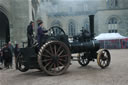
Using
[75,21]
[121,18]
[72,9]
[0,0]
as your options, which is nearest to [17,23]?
[0,0]

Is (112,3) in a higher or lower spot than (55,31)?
higher

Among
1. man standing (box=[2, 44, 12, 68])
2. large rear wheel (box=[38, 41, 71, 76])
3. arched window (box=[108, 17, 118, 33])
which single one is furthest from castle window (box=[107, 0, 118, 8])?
large rear wheel (box=[38, 41, 71, 76])

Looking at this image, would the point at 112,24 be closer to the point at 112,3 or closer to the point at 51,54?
the point at 112,3

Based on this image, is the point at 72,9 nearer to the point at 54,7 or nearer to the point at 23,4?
the point at 54,7

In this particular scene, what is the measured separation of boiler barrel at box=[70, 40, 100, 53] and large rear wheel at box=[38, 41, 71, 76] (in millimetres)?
A: 676

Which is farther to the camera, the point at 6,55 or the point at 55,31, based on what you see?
the point at 6,55

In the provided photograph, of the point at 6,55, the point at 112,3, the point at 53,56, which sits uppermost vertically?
the point at 112,3

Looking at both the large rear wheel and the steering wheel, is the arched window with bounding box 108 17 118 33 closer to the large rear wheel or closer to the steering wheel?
the steering wheel

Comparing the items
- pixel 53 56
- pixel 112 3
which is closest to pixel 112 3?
pixel 112 3

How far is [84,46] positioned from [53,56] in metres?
1.66

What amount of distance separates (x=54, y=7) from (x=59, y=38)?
38.9m

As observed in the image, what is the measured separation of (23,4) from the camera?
1533cm

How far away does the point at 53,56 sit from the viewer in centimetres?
575

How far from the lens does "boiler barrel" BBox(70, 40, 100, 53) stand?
259 inches
